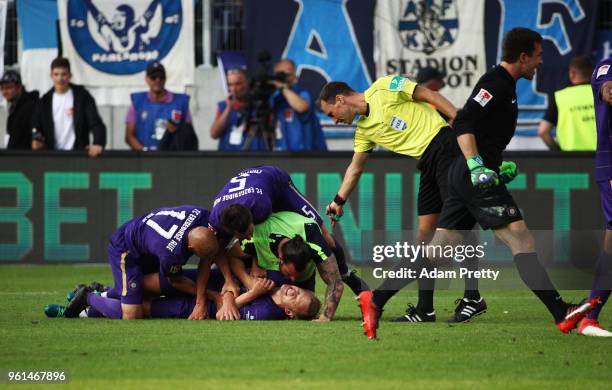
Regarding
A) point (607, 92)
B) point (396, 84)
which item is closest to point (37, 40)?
point (396, 84)

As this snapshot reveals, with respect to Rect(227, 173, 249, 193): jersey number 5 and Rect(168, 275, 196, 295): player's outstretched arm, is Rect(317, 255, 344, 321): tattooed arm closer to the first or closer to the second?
Rect(227, 173, 249, 193): jersey number 5

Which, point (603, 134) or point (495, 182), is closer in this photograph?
point (495, 182)

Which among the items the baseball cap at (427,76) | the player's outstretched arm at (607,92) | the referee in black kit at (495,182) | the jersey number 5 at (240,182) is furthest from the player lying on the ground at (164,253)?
the baseball cap at (427,76)

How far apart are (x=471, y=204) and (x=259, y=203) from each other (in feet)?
6.08

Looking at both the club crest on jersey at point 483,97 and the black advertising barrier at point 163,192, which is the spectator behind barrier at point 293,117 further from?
the club crest on jersey at point 483,97

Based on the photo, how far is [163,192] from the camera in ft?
54.5

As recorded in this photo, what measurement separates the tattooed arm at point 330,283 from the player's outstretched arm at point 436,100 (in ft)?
4.67

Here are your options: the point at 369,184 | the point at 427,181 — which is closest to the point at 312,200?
the point at 369,184

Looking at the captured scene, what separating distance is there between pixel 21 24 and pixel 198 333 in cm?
1193

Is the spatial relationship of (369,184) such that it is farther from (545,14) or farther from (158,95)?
(545,14)

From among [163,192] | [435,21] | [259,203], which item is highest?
[435,21]

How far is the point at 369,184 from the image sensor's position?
16.5 m

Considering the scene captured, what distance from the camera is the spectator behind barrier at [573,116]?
15.9m

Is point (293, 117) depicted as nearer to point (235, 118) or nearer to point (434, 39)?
point (235, 118)
